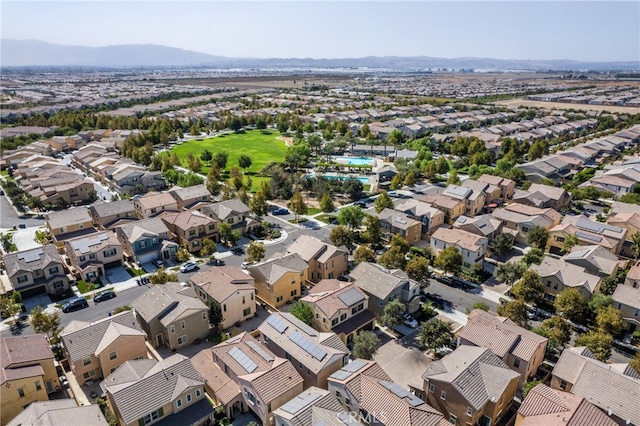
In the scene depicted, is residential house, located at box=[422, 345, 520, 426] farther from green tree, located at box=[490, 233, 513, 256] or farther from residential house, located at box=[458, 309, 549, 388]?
green tree, located at box=[490, 233, 513, 256]

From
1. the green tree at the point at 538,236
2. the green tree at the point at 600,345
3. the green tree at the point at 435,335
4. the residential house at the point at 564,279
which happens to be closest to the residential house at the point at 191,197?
the green tree at the point at 435,335

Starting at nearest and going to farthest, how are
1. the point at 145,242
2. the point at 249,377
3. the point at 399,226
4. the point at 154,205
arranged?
the point at 249,377 → the point at 145,242 → the point at 399,226 → the point at 154,205

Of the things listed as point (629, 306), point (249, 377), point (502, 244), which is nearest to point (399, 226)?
point (502, 244)

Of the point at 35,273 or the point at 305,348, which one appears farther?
the point at 35,273

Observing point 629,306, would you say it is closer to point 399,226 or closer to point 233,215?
point 399,226

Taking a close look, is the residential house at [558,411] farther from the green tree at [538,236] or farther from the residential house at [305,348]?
the green tree at [538,236]

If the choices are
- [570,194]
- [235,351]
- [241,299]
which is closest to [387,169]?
[570,194]
